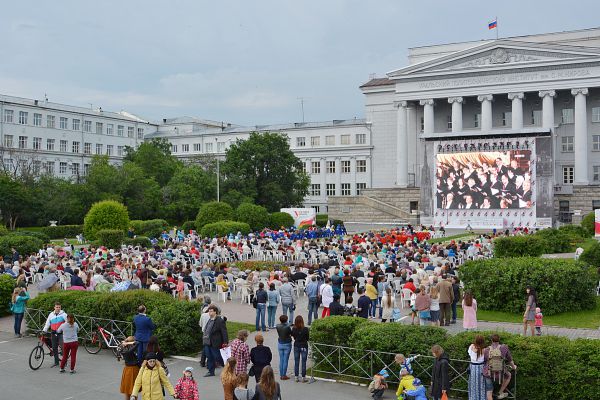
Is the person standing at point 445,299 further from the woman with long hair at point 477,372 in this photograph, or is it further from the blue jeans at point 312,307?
the woman with long hair at point 477,372

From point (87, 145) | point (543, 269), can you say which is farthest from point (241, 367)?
point (87, 145)

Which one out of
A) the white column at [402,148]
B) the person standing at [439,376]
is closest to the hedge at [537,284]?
the person standing at [439,376]

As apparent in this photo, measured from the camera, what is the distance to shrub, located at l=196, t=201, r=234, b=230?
51.9 metres

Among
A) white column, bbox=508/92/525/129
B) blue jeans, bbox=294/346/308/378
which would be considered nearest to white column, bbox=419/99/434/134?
white column, bbox=508/92/525/129

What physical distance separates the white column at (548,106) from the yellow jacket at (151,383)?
197ft

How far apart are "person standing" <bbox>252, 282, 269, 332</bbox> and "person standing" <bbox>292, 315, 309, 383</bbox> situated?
4185 mm

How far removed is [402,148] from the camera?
71312 millimetres

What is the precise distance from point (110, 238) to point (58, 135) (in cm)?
4652

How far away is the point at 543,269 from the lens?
1981 cm

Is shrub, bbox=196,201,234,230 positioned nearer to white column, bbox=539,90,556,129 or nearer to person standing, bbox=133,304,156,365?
→ white column, bbox=539,90,556,129

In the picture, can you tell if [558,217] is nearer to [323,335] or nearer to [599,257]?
[599,257]

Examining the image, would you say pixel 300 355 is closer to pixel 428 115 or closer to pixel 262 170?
pixel 262 170

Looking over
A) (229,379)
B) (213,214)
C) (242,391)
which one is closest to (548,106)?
(213,214)

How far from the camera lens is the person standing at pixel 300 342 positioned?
1335 centimetres
